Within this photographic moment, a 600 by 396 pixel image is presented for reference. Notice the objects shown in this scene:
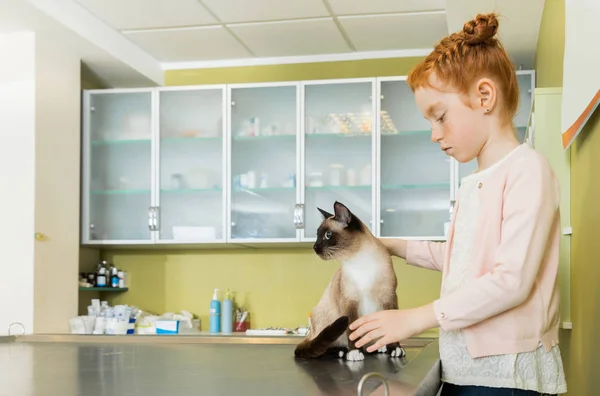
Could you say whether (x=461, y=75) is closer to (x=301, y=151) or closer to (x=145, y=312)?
(x=301, y=151)

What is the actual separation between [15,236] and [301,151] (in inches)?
59.3

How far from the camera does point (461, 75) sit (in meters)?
1.16

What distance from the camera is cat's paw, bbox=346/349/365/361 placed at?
1.24 m

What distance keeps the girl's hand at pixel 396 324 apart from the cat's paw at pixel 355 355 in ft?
0.35

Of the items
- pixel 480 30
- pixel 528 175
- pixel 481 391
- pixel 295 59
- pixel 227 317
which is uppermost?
pixel 295 59

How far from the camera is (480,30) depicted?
46.0 inches

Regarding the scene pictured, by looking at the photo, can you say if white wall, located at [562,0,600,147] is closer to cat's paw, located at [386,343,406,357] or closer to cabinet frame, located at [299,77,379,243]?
cat's paw, located at [386,343,406,357]

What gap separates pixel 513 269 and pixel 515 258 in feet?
0.05

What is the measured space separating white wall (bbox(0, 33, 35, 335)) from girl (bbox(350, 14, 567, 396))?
2568 millimetres

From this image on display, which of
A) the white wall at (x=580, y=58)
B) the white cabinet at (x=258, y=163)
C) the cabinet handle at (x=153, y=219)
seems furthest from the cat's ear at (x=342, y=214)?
the cabinet handle at (x=153, y=219)

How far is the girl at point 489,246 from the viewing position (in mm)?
1075

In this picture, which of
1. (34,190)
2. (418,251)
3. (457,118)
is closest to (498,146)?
(457,118)

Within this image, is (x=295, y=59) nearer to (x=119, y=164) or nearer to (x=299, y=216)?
(x=299, y=216)

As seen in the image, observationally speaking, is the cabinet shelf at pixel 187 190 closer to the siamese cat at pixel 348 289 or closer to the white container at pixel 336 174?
the white container at pixel 336 174
